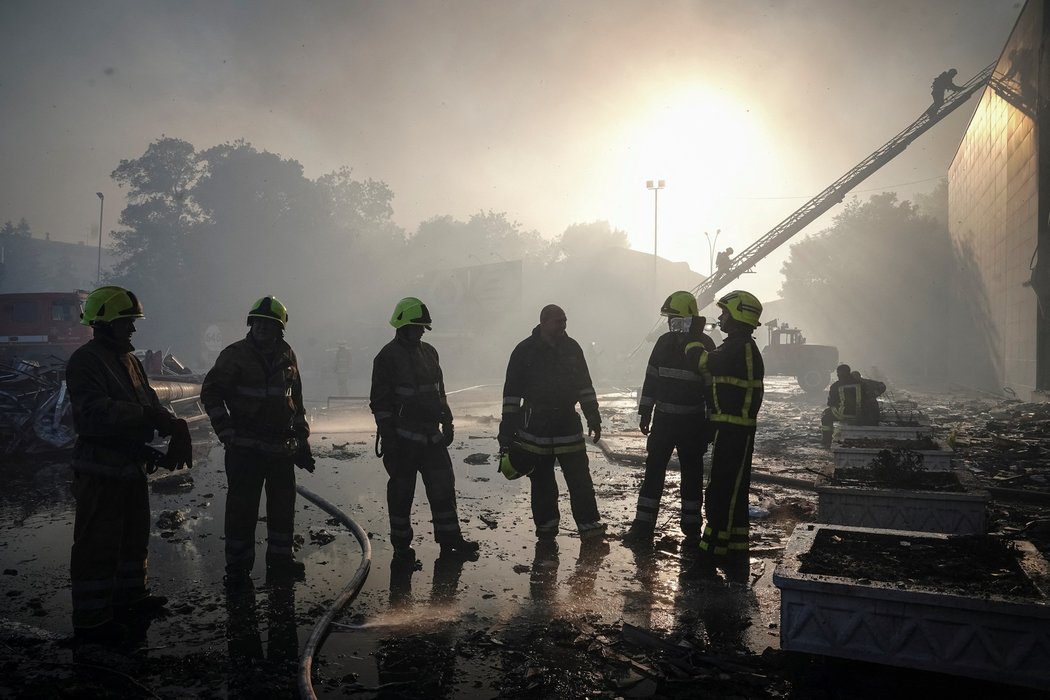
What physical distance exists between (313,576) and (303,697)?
82.6 inches

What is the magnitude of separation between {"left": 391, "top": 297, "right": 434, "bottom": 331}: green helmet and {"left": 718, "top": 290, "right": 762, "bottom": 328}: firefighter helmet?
92.6 inches

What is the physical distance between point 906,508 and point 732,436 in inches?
62.2

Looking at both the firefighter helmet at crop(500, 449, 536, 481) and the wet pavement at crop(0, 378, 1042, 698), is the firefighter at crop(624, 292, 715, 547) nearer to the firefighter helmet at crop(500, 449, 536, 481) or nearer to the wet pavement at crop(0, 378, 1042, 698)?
the wet pavement at crop(0, 378, 1042, 698)

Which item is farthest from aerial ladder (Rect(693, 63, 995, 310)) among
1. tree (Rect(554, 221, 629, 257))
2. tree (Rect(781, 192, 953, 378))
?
tree (Rect(554, 221, 629, 257))

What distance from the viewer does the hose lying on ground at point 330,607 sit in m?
2.95

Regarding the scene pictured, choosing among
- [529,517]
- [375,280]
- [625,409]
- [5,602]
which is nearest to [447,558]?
[529,517]

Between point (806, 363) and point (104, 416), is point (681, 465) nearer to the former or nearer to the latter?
point (104, 416)

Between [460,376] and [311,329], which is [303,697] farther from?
[311,329]

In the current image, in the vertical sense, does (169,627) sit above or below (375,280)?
below

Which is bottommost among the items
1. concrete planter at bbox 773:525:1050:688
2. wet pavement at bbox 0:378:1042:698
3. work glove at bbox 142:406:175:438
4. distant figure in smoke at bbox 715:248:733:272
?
wet pavement at bbox 0:378:1042:698

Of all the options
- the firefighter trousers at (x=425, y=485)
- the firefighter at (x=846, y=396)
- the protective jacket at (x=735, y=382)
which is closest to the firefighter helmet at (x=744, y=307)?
the protective jacket at (x=735, y=382)

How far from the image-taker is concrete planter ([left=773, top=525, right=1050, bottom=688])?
281cm

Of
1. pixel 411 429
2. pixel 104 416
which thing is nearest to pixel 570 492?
pixel 411 429

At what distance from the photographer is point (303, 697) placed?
111 inches
